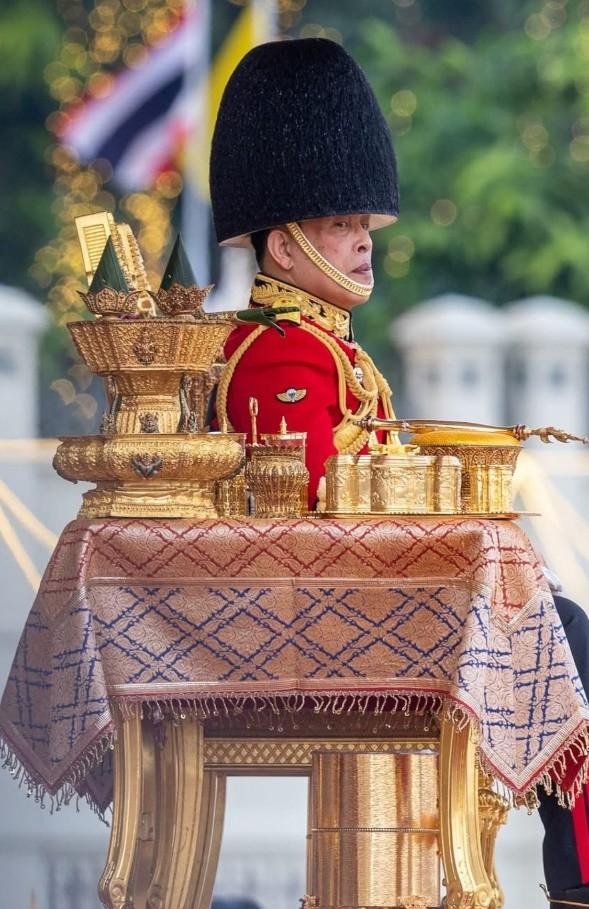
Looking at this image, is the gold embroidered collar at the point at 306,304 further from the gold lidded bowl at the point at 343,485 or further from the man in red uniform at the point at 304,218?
the gold lidded bowl at the point at 343,485

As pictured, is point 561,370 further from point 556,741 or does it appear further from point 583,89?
point 556,741

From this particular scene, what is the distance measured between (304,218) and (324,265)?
0.11 meters

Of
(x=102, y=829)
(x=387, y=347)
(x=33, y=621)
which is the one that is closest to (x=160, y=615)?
(x=33, y=621)

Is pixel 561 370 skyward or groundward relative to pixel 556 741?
skyward

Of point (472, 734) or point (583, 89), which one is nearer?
point (472, 734)

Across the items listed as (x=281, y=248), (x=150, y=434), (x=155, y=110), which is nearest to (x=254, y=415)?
(x=150, y=434)

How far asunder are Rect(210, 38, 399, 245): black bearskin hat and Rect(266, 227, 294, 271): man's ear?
26 mm

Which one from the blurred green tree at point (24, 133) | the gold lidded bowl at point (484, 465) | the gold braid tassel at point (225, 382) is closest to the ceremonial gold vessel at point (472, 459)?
the gold lidded bowl at point (484, 465)

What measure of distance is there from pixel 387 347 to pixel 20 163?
3529mm

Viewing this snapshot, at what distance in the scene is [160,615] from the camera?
14.0 feet

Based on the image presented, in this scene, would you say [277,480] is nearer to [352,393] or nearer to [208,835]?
[352,393]

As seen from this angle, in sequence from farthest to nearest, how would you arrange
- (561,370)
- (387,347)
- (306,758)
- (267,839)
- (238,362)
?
1. (387,347)
2. (561,370)
3. (267,839)
4. (238,362)
5. (306,758)

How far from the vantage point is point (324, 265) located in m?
4.91

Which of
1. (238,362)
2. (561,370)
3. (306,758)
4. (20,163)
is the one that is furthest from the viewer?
(20,163)
